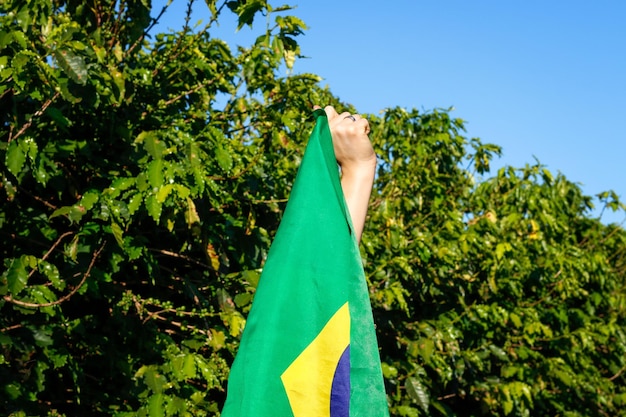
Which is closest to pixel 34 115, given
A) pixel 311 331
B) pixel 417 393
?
pixel 311 331

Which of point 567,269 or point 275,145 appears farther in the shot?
point 567,269

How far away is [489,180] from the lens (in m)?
6.19

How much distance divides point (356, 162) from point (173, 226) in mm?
1705

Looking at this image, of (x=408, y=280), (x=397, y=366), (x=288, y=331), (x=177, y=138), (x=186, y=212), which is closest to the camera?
(x=288, y=331)

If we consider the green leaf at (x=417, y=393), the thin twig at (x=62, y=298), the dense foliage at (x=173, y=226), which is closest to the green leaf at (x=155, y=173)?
the dense foliage at (x=173, y=226)

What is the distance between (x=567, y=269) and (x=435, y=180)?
1.61 m

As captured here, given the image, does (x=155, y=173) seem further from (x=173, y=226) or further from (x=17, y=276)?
(x=17, y=276)

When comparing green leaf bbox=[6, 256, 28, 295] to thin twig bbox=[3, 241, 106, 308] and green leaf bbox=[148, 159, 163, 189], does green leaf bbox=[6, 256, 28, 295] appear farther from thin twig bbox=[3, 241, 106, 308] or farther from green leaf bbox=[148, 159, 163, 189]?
green leaf bbox=[148, 159, 163, 189]

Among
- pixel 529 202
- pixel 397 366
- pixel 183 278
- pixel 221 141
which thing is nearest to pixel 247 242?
pixel 183 278

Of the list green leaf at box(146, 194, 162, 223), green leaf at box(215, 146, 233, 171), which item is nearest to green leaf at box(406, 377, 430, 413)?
green leaf at box(215, 146, 233, 171)

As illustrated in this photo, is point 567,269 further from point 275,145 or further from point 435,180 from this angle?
point 275,145

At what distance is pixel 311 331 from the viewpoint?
58.2 inches

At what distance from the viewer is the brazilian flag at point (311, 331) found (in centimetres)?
143

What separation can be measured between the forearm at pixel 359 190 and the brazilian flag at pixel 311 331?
4.1 inches
